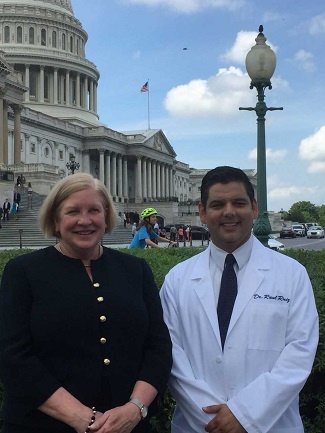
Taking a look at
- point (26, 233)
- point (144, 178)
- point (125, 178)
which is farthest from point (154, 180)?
point (26, 233)

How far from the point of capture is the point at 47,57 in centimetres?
10200

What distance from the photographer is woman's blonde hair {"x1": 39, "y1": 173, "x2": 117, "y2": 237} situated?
3830mm

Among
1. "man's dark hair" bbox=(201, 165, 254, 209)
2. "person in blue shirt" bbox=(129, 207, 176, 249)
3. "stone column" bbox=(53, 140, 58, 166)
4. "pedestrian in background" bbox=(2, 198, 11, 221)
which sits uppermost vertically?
"stone column" bbox=(53, 140, 58, 166)

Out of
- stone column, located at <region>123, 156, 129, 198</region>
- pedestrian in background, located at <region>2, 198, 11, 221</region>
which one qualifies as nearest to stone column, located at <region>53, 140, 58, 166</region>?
stone column, located at <region>123, 156, 129, 198</region>

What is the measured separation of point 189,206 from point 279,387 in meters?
107

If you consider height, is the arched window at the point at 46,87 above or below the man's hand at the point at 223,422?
above

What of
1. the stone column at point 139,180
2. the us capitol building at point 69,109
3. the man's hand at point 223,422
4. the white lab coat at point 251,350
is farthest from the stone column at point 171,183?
the man's hand at point 223,422

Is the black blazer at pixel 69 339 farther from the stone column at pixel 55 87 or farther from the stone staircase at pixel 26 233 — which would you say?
the stone column at pixel 55 87

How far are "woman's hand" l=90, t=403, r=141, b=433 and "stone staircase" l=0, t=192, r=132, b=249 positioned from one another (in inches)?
1236

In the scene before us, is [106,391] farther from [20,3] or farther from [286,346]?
[20,3]

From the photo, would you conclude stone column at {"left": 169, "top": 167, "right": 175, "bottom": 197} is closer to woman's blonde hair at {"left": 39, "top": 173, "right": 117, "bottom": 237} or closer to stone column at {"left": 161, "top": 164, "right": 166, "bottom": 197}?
stone column at {"left": 161, "top": 164, "right": 166, "bottom": 197}

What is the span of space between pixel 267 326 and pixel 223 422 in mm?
597

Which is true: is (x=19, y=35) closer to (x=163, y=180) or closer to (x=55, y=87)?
(x=55, y=87)

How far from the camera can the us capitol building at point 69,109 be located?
314 feet
